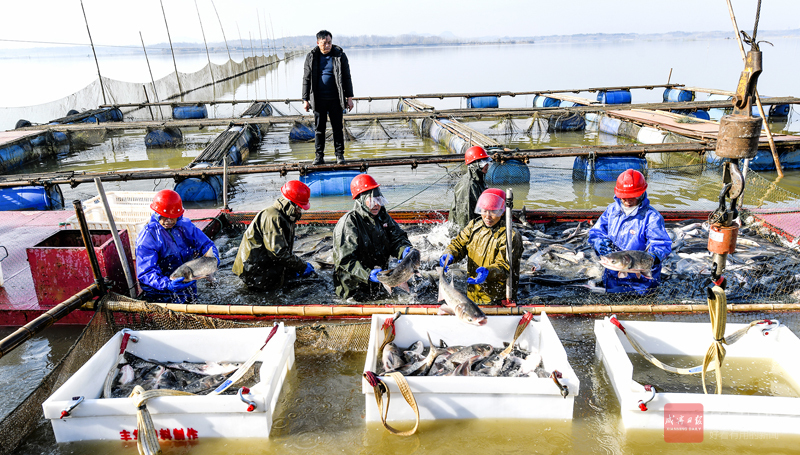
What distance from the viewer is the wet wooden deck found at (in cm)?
507

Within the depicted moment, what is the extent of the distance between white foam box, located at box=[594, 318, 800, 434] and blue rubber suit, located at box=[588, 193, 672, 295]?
1.02 meters

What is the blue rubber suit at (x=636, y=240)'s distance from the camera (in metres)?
5.09

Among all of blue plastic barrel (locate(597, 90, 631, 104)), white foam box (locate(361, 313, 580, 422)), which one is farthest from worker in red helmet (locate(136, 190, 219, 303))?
blue plastic barrel (locate(597, 90, 631, 104))

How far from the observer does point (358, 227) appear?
5176mm

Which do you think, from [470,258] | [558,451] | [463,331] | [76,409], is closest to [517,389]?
[558,451]

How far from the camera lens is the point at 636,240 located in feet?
17.4

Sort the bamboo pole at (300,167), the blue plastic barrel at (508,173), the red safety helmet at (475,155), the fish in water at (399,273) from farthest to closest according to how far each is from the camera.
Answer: the blue plastic barrel at (508,173)
the bamboo pole at (300,167)
the red safety helmet at (475,155)
the fish in water at (399,273)

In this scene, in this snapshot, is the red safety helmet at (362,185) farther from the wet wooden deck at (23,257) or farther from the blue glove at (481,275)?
the wet wooden deck at (23,257)

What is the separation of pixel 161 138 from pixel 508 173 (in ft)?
41.0

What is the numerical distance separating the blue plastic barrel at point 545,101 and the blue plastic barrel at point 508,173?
1171cm

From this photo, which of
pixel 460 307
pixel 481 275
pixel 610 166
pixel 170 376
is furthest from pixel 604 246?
A: pixel 610 166

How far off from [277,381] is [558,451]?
2143 mm

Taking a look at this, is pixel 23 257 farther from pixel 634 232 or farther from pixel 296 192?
pixel 634 232

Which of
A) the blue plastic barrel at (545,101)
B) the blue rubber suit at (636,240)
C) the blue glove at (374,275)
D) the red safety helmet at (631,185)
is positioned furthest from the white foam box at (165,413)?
the blue plastic barrel at (545,101)
